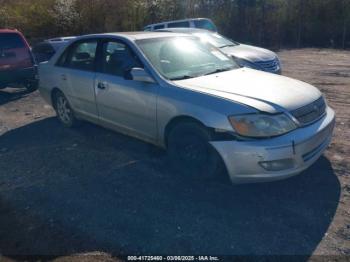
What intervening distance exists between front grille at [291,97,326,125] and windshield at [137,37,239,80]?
49.8 inches

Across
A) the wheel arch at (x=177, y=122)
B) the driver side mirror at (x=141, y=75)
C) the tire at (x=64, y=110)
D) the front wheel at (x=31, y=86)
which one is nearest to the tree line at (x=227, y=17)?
the front wheel at (x=31, y=86)

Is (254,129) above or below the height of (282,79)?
below

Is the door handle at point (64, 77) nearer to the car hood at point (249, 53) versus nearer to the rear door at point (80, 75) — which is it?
the rear door at point (80, 75)

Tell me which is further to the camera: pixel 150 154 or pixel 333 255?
pixel 150 154

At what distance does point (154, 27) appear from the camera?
514 inches

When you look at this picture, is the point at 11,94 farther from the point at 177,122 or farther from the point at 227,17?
the point at 227,17

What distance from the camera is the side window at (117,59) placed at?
450cm

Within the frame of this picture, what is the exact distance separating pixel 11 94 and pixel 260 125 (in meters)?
7.76

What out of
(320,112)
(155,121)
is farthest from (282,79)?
(155,121)

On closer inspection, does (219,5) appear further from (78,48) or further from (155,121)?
(155,121)

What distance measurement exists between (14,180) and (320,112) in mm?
3682

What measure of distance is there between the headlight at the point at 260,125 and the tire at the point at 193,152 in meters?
0.35

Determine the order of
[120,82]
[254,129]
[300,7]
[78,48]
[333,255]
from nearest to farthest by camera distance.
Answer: [333,255] → [254,129] → [120,82] → [78,48] → [300,7]

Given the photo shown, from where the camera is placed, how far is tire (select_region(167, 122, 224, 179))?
12.2 feet
